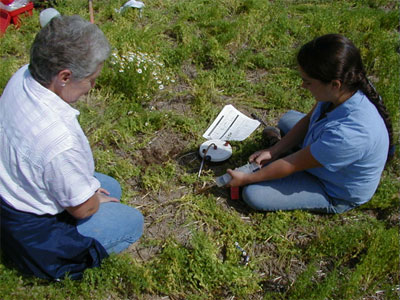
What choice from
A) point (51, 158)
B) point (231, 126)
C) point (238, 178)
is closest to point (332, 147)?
point (238, 178)

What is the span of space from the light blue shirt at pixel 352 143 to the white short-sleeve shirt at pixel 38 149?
1376 mm

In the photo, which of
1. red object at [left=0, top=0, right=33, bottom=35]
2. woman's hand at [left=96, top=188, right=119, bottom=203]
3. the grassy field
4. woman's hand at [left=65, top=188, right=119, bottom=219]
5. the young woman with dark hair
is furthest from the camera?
red object at [left=0, top=0, right=33, bottom=35]

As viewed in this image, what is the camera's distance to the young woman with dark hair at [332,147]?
7.32 feet

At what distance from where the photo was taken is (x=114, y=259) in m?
2.33

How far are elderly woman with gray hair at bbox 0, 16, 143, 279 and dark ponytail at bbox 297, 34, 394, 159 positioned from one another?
114 centimetres

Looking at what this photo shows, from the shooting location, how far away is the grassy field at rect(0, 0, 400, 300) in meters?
2.35

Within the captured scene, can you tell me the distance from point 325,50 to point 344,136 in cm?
50

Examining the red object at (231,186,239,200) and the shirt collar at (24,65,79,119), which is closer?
the shirt collar at (24,65,79,119)

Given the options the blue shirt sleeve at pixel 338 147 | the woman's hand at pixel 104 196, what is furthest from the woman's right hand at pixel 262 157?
the woman's hand at pixel 104 196

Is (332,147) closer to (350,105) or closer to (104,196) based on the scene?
(350,105)

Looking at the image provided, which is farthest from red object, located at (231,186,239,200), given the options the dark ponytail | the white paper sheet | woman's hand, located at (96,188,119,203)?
the dark ponytail

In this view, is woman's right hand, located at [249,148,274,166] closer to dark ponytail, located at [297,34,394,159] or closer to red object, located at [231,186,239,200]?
red object, located at [231,186,239,200]

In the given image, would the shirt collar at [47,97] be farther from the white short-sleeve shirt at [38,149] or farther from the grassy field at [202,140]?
the grassy field at [202,140]

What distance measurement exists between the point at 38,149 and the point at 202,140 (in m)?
1.79
